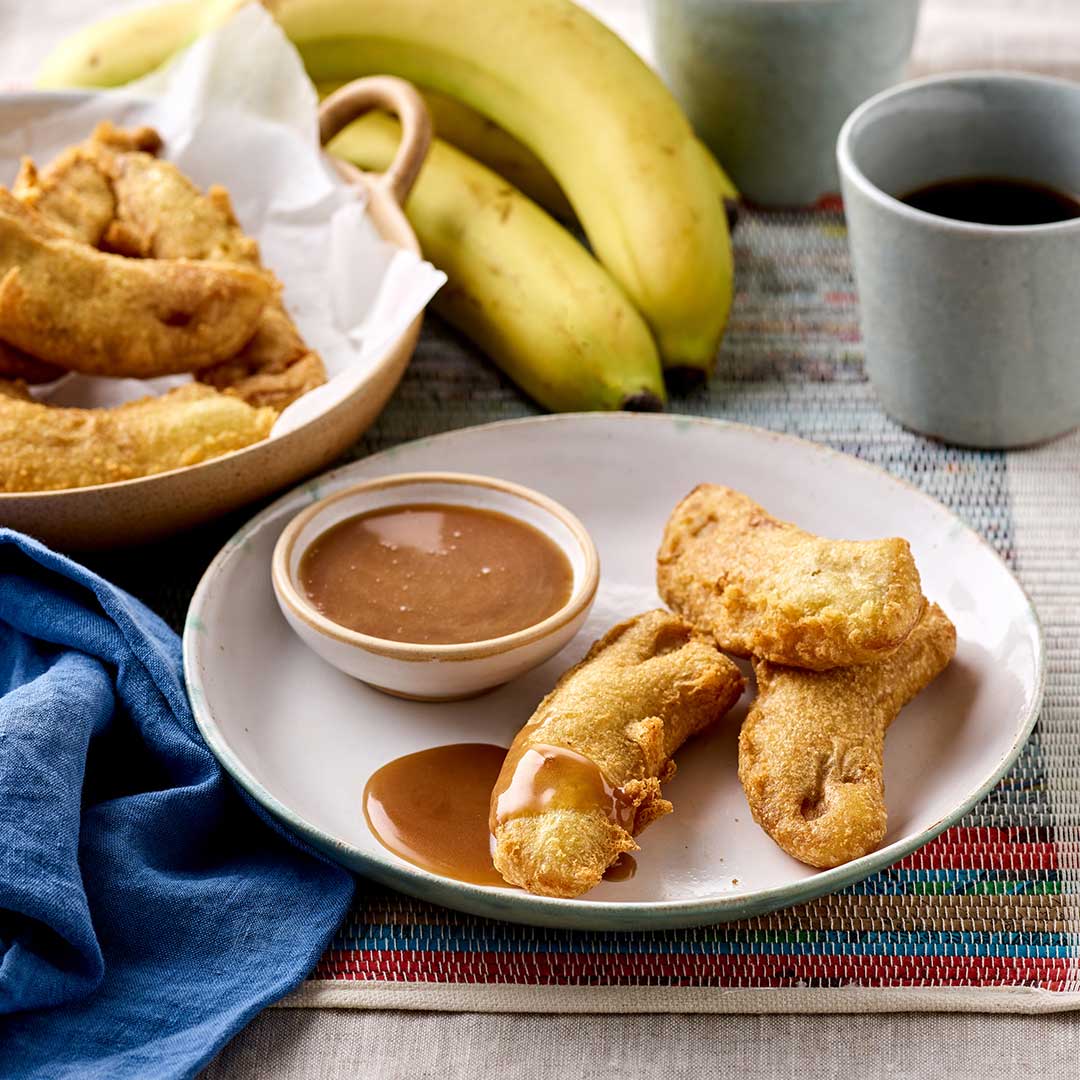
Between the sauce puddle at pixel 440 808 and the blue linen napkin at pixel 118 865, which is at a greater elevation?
the blue linen napkin at pixel 118 865

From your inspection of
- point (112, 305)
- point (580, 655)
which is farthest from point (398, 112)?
point (580, 655)

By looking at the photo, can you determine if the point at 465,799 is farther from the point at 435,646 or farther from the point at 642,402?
the point at 642,402

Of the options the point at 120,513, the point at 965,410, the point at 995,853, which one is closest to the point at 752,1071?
the point at 995,853

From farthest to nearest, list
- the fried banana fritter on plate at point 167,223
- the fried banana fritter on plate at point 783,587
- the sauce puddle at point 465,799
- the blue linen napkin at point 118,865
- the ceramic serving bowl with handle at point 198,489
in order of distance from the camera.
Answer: the fried banana fritter on plate at point 167,223 → the ceramic serving bowl with handle at point 198,489 → the fried banana fritter on plate at point 783,587 → the sauce puddle at point 465,799 → the blue linen napkin at point 118,865

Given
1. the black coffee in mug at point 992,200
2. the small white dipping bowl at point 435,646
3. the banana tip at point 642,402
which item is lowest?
the banana tip at point 642,402

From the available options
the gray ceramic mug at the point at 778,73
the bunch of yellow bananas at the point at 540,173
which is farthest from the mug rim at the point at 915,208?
the gray ceramic mug at the point at 778,73

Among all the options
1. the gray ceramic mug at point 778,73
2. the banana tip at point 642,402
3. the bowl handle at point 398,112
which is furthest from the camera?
the gray ceramic mug at point 778,73

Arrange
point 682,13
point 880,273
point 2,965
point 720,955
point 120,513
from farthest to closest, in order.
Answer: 1. point 682,13
2. point 880,273
3. point 120,513
4. point 720,955
5. point 2,965

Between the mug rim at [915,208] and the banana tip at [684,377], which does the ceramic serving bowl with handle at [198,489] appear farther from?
the mug rim at [915,208]

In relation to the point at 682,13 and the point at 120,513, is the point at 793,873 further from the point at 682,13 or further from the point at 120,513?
the point at 682,13
